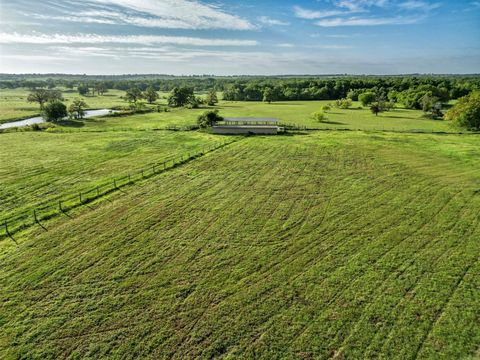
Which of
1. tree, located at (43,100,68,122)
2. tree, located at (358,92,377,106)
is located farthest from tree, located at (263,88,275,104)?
tree, located at (43,100,68,122)

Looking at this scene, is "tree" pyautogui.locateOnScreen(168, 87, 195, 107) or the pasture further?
"tree" pyautogui.locateOnScreen(168, 87, 195, 107)

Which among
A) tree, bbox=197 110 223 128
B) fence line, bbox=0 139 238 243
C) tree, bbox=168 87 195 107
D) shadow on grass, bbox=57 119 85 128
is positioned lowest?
fence line, bbox=0 139 238 243

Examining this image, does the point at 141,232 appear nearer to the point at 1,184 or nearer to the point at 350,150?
the point at 1,184

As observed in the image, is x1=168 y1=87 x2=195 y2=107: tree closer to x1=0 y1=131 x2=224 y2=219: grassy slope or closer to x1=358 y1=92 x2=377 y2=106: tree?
x1=0 y1=131 x2=224 y2=219: grassy slope

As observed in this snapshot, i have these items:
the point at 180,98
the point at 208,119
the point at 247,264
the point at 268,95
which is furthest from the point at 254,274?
the point at 268,95

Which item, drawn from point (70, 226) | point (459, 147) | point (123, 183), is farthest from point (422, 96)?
point (70, 226)

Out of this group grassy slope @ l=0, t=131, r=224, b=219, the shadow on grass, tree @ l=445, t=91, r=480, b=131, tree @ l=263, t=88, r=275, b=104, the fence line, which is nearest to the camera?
the fence line
